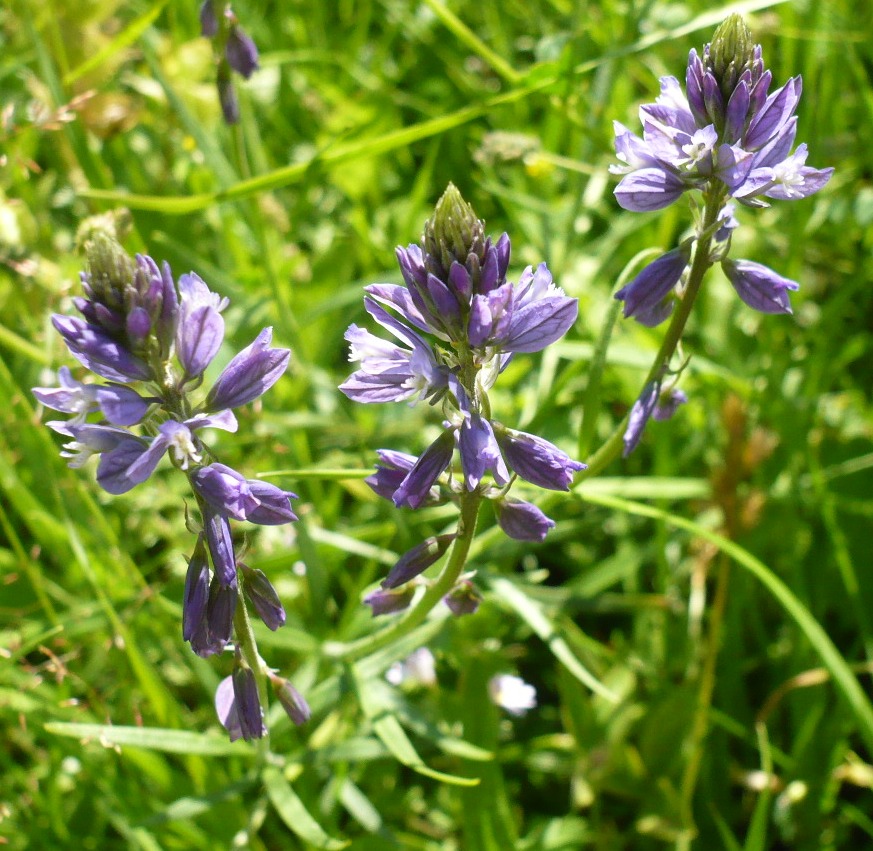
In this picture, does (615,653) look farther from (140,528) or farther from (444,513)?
(140,528)

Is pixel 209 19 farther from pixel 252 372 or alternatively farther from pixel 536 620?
pixel 536 620

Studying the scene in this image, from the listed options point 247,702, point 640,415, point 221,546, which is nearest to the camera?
point 221,546

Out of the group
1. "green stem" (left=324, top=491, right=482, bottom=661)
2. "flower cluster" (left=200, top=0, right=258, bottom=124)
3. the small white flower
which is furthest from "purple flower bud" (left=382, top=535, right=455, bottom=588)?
"flower cluster" (left=200, top=0, right=258, bottom=124)

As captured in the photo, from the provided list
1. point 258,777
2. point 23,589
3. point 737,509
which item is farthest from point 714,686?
point 23,589

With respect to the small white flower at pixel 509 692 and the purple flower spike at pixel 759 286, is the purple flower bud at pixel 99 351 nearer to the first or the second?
the purple flower spike at pixel 759 286

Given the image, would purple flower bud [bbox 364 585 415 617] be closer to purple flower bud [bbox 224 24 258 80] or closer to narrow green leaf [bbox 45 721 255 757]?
narrow green leaf [bbox 45 721 255 757]

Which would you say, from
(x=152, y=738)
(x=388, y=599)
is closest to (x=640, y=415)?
(x=388, y=599)
